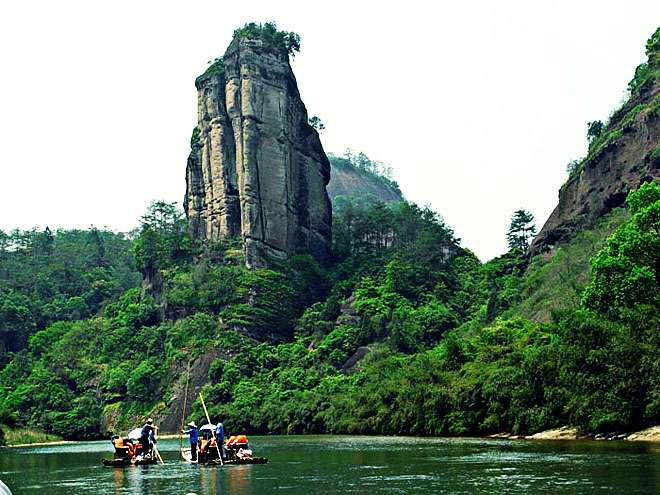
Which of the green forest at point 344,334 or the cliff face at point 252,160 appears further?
the cliff face at point 252,160

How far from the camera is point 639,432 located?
47438 millimetres

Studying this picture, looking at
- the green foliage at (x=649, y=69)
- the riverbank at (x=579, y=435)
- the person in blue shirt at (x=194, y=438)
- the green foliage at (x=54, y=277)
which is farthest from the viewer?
the green foliage at (x=54, y=277)

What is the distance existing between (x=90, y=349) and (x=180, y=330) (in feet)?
44.2

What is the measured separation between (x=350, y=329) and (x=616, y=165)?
36574mm

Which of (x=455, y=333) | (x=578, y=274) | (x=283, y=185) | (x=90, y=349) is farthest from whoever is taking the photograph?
(x=283, y=185)

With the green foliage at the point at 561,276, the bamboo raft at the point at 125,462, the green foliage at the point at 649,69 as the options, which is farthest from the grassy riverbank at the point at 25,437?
the green foliage at the point at 649,69

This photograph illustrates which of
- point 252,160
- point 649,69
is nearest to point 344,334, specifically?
point 252,160

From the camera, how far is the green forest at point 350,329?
55.1 m

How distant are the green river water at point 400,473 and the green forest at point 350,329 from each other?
7809 millimetres

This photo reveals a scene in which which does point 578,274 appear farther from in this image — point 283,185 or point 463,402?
point 283,185

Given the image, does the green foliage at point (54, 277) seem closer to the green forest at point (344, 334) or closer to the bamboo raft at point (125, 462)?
the green forest at point (344, 334)

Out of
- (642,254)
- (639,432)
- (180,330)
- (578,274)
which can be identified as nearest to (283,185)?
(180,330)

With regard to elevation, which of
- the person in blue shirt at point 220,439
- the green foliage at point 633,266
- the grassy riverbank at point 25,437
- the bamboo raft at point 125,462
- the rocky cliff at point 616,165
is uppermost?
the rocky cliff at point 616,165

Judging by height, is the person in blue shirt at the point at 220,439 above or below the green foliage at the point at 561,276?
below
